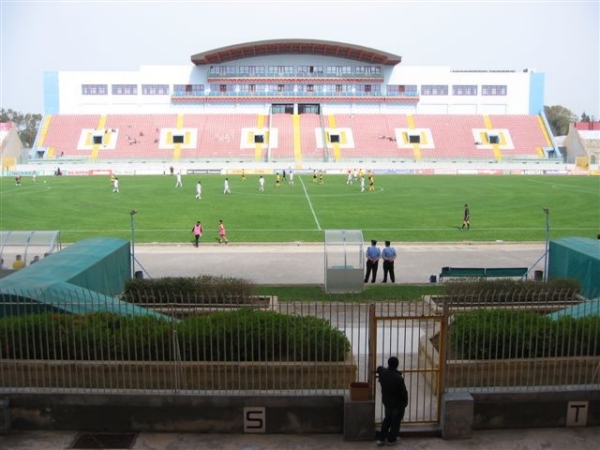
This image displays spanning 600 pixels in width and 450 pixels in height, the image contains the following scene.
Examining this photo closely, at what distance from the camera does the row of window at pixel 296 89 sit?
91625mm

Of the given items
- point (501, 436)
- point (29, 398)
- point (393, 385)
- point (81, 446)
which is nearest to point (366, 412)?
point (393, 385)

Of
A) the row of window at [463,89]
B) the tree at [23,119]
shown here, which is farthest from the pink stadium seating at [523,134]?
the tree at [23,119]

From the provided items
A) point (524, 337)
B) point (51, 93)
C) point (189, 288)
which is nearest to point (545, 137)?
point (51, 93)

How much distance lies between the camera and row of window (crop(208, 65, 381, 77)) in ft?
305

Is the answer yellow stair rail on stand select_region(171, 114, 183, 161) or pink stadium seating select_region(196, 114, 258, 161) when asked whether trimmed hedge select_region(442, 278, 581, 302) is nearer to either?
pink stadium seating select_region(196, 114, 258, 161)

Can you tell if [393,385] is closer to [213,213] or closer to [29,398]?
[29,398]

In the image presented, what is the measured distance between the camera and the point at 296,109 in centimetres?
9206

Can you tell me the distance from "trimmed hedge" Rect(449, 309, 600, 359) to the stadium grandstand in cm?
6943

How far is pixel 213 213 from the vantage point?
35.8m

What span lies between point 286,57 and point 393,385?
293 feet

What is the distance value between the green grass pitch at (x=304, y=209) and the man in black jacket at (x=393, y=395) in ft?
63.3

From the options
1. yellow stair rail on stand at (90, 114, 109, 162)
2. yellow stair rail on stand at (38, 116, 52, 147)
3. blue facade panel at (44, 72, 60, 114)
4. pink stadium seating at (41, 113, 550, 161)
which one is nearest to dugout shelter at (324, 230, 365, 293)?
pink stadium seating at (41, 113, 550, 161)

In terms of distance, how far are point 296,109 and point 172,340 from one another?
84567 millimetres

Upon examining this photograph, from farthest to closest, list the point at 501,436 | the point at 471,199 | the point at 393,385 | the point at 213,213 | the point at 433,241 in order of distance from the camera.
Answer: the point at 471,199, the point at 213,213, the point at 433,241, the point at 501,436, the point at 393,385
